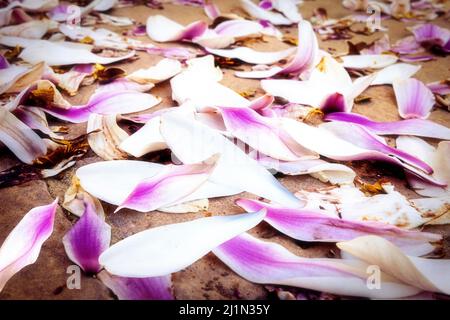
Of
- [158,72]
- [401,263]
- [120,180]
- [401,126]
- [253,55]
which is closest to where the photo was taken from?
[401,263]

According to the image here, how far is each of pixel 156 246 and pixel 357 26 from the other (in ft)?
3.01

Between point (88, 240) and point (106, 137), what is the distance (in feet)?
0.59

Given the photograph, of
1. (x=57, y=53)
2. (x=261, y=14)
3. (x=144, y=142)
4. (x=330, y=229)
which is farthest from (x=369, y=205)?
(x=261, y=14)

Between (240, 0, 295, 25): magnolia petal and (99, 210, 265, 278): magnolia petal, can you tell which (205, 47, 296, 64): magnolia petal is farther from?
(99, 210, 265, 278): magnolia petal

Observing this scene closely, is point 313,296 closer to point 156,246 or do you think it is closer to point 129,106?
point 156,246

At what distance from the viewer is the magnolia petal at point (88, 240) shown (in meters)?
0.38

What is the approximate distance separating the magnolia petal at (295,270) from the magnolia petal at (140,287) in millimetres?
60

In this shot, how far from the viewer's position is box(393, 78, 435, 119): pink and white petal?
65 centimetres

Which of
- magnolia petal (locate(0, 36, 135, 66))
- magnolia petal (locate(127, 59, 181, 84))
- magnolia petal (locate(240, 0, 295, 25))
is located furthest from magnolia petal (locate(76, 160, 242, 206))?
magnolia petal (locate(240, 0, 295, 25))

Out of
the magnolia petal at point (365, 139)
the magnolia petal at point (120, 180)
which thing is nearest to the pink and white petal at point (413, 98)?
the magnolia petal at point (365, 139)

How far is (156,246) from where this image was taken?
386 millimetres

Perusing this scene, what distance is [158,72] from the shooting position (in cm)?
71

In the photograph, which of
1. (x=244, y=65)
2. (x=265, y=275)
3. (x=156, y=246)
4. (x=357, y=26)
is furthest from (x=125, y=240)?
(x=357, y=26)

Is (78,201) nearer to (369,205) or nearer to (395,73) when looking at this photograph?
(369,205)
